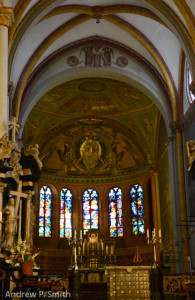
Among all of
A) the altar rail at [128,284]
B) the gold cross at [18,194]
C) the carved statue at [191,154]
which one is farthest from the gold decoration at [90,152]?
the carved statue at [191,154]

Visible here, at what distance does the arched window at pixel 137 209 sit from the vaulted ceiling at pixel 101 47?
21.6 ft

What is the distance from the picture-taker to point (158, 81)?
21406 mm

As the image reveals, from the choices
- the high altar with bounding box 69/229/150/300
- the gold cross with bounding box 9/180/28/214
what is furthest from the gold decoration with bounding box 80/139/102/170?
the gold cross with bounding box 9/180/28/214

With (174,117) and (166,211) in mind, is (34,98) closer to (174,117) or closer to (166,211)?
(174,117)

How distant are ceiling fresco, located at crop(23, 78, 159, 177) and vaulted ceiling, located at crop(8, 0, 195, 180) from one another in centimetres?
68

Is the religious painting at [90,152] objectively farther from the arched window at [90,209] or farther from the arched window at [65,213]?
the arched window at [65,213]

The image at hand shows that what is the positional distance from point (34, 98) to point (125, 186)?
34.9 feet

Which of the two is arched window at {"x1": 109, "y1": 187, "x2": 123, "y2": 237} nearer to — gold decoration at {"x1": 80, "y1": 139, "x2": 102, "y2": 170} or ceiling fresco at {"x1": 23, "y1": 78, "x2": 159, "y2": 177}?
ceiling fresco at {"x1": 23, "y1": 78, "x2": 159, "y2": 177}

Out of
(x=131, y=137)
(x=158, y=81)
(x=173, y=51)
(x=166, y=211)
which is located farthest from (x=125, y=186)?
(x=173, y=51)

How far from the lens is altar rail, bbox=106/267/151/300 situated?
1320 cm

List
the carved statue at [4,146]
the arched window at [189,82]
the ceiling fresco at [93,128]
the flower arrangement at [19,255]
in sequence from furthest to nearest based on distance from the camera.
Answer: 1. the ceiling fresco at [93,128]
2. the arched window at [189,82]
3. the flower arrangement at [19,255]
4. the carved statue at [4,146]

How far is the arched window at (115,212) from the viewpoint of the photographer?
28.7 m

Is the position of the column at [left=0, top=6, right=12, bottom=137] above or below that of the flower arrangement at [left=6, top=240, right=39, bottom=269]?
above

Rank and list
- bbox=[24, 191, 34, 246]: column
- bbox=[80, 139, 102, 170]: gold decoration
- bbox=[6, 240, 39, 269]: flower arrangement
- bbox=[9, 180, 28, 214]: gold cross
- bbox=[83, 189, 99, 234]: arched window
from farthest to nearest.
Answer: bbox=[80, 139, 102, 170]: gold decoration → bbox=[83, 189, 99, 234]: arched window → bbox=[24, 191, 34, 246]: column → bbox=[9, 180, 28, 214]: gold cross → bbox=[6, 240, 39, 269]: flower arrangement
